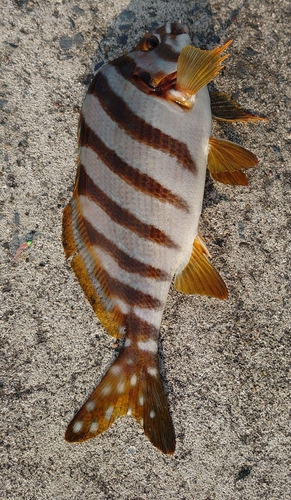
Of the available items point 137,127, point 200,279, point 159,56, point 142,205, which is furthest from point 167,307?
point 159,56

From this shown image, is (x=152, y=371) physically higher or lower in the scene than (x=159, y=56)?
lower

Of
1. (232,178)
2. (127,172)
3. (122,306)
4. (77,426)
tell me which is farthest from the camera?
(232,178)

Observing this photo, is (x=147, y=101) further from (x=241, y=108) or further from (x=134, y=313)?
(x=134, y=313)

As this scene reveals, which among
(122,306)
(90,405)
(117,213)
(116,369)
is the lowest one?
(90,405)

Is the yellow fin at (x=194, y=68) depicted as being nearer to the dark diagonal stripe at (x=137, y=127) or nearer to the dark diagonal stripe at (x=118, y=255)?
the dark diagonal stripe at (x=137, y=127)

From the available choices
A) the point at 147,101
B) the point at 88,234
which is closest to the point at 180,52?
the point at 147,101

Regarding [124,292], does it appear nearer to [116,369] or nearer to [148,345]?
[148,345]

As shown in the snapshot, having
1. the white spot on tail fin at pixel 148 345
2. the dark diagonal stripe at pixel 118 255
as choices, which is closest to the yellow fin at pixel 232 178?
the dark diagonal stripe at pixel 118 255
